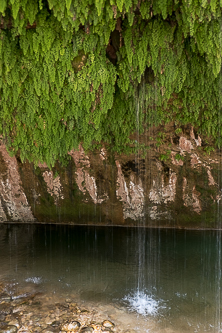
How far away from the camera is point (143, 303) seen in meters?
5.50

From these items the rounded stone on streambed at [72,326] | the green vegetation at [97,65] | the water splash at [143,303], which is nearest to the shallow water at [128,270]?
the water splash at [143,303]

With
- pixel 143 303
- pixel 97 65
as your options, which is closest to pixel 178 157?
pixel 97 65

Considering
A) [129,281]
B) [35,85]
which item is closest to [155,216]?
[129,281]

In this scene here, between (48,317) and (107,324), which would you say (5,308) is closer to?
(48,317)

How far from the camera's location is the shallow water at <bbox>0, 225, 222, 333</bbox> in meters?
5.17

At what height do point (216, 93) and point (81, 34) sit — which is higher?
point (81, 34)

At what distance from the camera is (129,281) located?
640cm

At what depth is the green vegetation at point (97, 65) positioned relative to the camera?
4.52 meters

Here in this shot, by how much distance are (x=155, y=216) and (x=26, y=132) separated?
18.1 ft

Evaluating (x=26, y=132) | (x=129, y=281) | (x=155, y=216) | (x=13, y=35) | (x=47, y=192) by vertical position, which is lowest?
(x=129, y=281)

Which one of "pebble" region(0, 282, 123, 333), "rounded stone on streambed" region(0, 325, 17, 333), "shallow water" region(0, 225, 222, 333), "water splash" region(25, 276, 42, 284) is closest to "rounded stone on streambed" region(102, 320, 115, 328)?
"pebble" region(0, 282, 123, 333)

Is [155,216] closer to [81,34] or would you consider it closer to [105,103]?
A: [105,103]

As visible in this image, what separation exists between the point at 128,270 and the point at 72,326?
8.35 ft

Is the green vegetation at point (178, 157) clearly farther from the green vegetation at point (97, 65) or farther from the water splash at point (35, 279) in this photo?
the water splash at point (35, 279)
